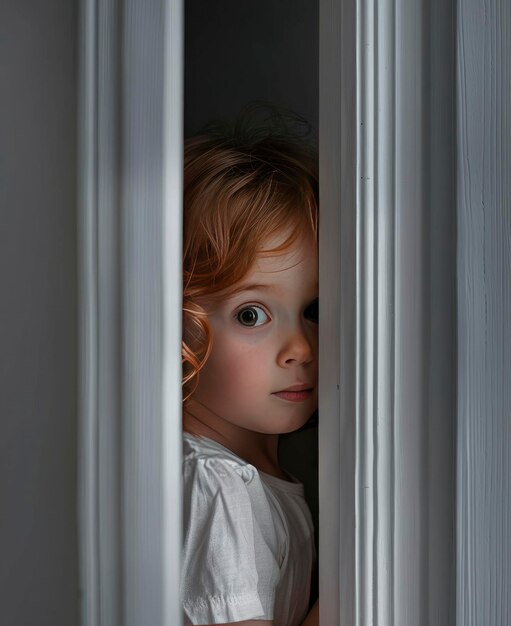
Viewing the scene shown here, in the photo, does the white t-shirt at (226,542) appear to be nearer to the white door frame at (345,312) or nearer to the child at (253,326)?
the child at (253,326)

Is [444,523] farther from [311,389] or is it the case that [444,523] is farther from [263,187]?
[263,187]

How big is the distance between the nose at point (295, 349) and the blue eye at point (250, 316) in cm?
5

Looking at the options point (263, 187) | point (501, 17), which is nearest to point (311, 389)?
point (263, 187)

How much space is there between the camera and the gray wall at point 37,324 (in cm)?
64

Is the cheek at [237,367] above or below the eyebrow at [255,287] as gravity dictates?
below

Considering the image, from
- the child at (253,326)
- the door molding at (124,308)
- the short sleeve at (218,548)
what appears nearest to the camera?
the door molding at (124,308)

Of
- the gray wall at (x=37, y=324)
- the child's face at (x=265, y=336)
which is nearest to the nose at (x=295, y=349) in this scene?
the child's face at (x=265, y=336)

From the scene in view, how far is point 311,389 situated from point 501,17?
0.50 meters

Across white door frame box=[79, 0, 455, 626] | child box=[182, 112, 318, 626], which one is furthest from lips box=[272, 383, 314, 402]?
white door frame box=[79, 0, 455, 626]

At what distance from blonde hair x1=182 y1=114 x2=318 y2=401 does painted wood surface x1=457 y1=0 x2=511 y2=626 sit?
0.32m

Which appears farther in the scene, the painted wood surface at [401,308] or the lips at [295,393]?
the lips at [295,393]

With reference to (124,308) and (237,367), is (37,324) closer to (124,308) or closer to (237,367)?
(124,308)

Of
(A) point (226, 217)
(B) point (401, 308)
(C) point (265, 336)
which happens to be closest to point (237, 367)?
(C) point (265, 336)

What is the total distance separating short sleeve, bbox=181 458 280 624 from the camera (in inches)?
31.4
